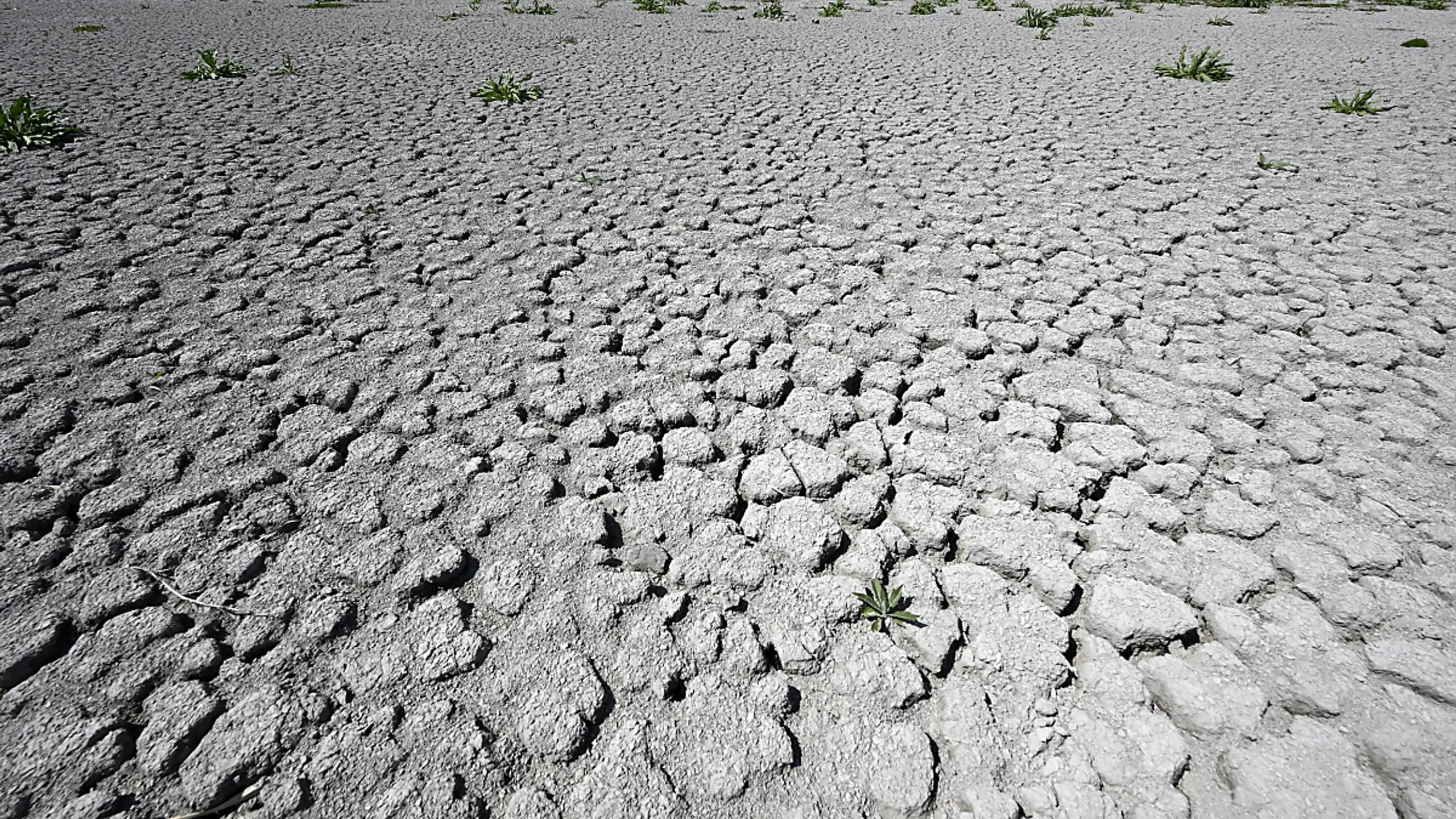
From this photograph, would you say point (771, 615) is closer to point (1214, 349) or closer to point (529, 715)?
point (529, 715)

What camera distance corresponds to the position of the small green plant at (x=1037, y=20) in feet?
30.3

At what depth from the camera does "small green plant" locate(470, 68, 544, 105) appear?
561cm

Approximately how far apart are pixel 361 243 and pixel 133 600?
2156mm

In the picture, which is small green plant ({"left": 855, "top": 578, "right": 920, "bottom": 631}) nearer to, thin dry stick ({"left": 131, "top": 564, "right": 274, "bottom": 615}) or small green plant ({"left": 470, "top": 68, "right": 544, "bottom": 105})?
thin dry stick ({"left": 131, "top": 564, "right": 274, "bottom": 615})

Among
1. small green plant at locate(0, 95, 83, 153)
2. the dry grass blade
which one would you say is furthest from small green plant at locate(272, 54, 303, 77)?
the dry grass blade

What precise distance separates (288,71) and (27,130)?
2.47 metres

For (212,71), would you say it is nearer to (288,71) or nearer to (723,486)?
(288,71)

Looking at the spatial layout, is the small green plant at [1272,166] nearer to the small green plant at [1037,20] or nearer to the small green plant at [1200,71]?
the small green plant at [1200,71]

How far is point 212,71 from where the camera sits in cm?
592

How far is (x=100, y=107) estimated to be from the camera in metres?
4.97

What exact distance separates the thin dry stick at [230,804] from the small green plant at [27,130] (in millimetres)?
5151

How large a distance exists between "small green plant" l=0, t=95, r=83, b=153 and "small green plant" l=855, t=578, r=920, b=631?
586 centimetres

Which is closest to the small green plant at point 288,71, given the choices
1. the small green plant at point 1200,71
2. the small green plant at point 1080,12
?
the small green plant at point 1200,71

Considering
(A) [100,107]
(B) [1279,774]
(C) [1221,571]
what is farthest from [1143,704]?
(A) [100,107]
